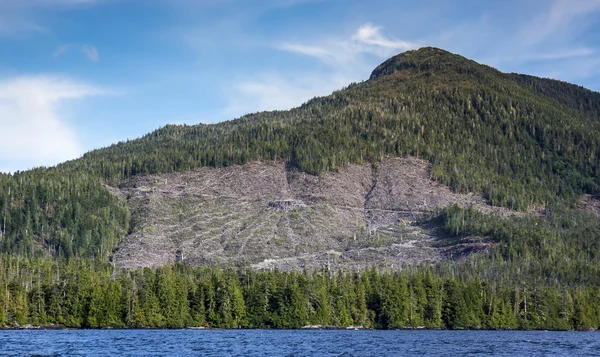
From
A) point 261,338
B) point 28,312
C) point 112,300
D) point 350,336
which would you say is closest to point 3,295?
point 28,312

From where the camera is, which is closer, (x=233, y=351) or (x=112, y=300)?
(x=233, y=351)

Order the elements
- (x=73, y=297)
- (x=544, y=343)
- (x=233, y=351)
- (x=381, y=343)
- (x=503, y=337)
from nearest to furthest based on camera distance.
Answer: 1. (x=233, y=351)
2. (x=381, y=343)
3. (x=544, y=343)
4. (x=503, y=337)
5. (x=73, y=297)

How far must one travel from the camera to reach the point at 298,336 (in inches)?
7023

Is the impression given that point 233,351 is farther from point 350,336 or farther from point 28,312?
point 28,312

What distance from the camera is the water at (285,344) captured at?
432 feet

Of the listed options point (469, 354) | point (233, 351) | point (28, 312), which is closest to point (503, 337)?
point (469, 354)

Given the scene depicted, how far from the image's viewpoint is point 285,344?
500ft

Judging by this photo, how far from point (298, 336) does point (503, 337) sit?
152 ft

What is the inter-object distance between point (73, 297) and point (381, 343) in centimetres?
8154

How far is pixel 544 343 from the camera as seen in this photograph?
6609 inches

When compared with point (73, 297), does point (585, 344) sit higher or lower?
lower

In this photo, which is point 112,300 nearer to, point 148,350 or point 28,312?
point 28,312

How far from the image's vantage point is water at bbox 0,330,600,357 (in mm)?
131625

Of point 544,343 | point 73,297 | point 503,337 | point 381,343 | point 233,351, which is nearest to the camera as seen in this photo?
point 233,351
